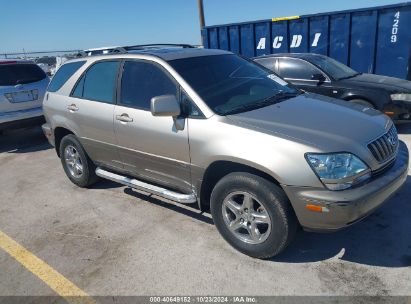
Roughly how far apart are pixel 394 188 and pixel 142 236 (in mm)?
2398

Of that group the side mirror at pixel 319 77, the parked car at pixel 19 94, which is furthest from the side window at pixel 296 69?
the parked car at pixel 19 94

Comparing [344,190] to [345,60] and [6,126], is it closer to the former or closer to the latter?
[6,126]

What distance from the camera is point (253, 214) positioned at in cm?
317

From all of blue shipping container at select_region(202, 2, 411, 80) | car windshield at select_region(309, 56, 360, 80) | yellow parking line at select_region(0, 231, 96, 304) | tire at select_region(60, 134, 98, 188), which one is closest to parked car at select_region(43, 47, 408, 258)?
tire at select_region(60, 134, 98, 188)

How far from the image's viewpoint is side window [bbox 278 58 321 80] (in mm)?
7273

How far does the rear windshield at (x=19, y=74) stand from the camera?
7516 mm

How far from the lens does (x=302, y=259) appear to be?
3.23 metres

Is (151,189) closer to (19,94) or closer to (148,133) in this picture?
(148,133)

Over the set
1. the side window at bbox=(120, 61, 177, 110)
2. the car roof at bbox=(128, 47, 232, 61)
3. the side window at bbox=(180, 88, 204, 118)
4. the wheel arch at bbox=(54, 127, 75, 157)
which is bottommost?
the wheel arch at bbox=(54, 127, 75, 157)

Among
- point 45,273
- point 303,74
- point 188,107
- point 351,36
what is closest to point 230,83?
point 188,107

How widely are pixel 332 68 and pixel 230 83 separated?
4.30 m

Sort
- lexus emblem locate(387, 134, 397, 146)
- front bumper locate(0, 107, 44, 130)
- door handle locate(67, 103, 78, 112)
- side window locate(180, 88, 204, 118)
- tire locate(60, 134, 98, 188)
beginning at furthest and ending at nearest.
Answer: front bumper locate(0, 107, 44, 130), tire locate(60, 134, 98, 188), door handle locate(67, 103, 78, 112), side window locate(180, 88, 204, 118), lexus emblem locate(387, 134, 397, 146)

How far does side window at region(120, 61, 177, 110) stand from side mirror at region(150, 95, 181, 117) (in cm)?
26

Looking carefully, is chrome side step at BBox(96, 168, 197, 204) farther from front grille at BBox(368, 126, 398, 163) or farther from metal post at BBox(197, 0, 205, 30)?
metal post at BBox(197, 0, 205, 30)
